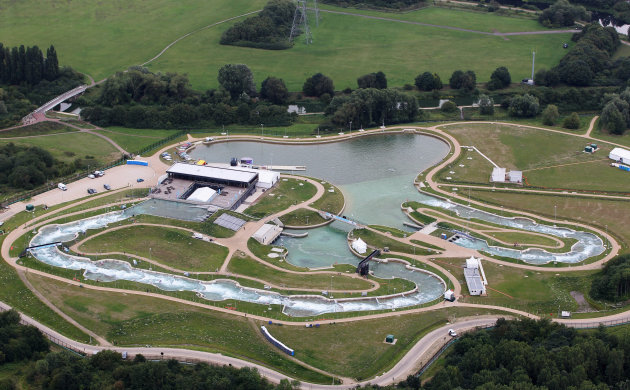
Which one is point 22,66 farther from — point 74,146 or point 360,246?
point 360,246

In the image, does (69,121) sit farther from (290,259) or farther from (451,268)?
(451,268)

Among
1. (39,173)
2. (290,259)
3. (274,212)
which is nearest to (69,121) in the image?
(39,173)

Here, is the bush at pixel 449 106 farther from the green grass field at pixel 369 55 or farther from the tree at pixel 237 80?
the tree at pixel 237 80

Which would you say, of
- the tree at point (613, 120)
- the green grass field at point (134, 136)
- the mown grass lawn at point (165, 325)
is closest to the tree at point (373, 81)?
the green grass field at point (134, 136)

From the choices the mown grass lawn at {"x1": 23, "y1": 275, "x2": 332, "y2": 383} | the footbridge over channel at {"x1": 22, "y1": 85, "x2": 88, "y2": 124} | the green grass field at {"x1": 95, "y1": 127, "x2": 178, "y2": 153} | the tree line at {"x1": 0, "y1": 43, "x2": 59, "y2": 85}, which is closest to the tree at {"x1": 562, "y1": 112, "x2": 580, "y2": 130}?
the green grass field at {"x1": 95, "y1": 127, "x2": 178, "y2": 153}

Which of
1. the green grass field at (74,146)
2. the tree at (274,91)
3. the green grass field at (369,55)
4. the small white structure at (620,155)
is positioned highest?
the green grass field at (369,55)

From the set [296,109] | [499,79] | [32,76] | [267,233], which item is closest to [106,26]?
[32,76]

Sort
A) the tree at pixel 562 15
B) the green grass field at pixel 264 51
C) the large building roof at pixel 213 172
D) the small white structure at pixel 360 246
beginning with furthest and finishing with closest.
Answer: the tree at pixel 562 15, the green grass field at pixel 264 51, the large building roof at pixel 213 172, the small white structure at pixel 360 246
